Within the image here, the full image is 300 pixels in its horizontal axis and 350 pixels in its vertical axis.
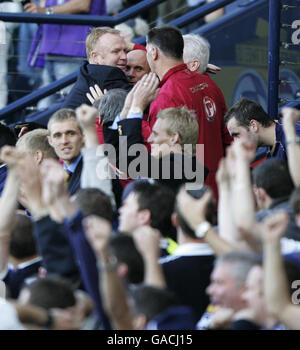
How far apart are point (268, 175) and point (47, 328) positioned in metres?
1.60

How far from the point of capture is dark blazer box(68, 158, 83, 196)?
543 cm

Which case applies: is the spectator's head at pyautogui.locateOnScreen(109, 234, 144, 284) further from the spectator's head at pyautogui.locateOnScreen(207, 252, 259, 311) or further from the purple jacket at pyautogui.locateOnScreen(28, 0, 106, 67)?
the purple jacket at pyautogui.locateOnScreen(28, 0, 106, 67)

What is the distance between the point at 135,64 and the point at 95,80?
37 cm

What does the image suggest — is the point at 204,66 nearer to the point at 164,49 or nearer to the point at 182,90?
the point at 164,49

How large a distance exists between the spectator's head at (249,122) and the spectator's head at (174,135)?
74cm

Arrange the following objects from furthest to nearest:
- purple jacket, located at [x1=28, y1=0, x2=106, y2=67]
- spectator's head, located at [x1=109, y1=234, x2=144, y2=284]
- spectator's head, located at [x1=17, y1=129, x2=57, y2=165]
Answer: purple jacket, located at [x1=28, y1=0, x2=106, y2=67], spectator's head, located at [x1=17, y1=129, x2=57, y2=165], spectator's head, located at [x1=109, y1=234, x2=144, y2=284]

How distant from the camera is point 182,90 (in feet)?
19.3

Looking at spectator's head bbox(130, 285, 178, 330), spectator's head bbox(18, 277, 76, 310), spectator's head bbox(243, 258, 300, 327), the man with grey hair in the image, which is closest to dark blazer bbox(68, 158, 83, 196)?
the man with grey hair

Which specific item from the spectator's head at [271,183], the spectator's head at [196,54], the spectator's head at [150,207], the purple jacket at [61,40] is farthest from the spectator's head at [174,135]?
the purple jacket at [61,40]

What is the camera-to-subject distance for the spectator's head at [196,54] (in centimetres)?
643

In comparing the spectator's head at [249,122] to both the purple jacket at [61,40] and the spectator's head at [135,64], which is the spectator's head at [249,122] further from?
the purple jacket at [61,40]

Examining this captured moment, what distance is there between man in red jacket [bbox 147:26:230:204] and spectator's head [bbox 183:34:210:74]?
301 mm

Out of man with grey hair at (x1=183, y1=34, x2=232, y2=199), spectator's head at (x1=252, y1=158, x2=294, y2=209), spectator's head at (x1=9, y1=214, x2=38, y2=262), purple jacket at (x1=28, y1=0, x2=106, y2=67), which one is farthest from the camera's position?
purple jacket at (x1=28, y1=0, x2=106, y2=67)

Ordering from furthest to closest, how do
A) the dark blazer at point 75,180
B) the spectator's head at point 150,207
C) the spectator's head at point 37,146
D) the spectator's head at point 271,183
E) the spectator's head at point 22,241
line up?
the spectator's head at point 37,146, the dark blazer at point 75,180, the spectator's head at point 271,183, the spectator's head at point 22,241, the spectator's head at point 150,207
